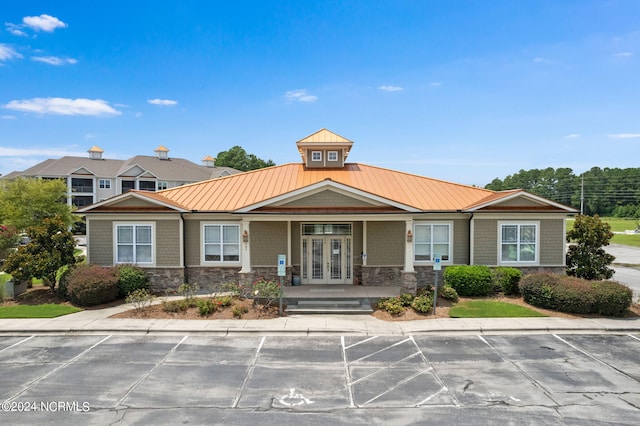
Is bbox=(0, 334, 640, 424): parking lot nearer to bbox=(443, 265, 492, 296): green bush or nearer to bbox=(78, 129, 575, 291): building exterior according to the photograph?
bbox=(443, 265, 492, 296): green bush

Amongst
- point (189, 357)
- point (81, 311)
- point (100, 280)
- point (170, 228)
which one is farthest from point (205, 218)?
point (189, 357)

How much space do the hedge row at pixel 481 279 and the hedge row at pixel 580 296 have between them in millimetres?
1419

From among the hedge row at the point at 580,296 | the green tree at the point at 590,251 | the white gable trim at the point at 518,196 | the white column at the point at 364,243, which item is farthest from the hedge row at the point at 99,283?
the green tree at the point at 590,251

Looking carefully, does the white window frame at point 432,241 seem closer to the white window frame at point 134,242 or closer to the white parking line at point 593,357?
the white parking line at point 593,357

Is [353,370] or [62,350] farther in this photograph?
[62,350]

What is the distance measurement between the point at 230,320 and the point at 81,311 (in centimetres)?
618

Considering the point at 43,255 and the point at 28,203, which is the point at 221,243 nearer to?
the point at 43,255

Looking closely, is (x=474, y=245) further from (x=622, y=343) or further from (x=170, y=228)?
(x=170, y=228)

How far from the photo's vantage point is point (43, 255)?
17719 mm

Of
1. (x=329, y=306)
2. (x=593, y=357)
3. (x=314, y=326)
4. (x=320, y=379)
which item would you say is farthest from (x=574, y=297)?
(x=320, y=379)

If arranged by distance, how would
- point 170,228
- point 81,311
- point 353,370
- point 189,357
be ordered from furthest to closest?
1. point 170,228
2. point 81,311
3. point 189,357
4. point 353,370

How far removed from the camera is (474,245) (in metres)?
19.6

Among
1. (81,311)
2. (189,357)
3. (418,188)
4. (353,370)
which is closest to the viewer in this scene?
(353,370)

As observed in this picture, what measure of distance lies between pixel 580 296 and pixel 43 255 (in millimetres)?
21630
